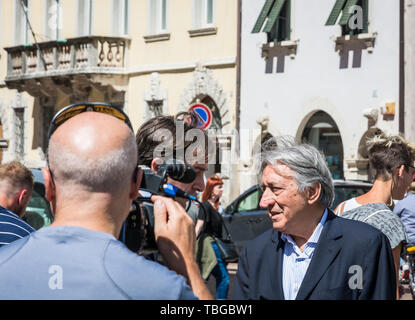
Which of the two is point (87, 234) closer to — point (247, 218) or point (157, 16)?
point (247, 218)

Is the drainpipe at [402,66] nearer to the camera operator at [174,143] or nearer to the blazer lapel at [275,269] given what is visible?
the camera operator at [174,143]

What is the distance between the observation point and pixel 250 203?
54.7 feet

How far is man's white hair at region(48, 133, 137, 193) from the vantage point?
8.12ft

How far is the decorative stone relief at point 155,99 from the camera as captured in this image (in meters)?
25.7

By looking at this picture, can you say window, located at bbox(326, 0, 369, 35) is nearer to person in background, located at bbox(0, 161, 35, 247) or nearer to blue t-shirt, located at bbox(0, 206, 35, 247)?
person in background, located at bbox(0, 161, 35, 247)

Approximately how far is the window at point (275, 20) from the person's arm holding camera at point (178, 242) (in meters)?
19.3

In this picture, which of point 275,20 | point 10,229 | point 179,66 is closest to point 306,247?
point 10,229

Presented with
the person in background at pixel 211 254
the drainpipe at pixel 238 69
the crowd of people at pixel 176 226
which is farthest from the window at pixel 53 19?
the crowd of people at pixel 176 226

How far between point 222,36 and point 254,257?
19.7 metres

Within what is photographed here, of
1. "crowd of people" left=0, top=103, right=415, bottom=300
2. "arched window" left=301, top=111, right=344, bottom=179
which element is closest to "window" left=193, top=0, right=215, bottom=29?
"arched window" left=301, top=111, right=344, bottom=179

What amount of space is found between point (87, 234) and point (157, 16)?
23.9 meters

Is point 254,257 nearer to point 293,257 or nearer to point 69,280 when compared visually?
point 293,257

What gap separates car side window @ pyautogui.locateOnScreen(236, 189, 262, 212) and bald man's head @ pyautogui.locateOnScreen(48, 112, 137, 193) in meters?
14.0
